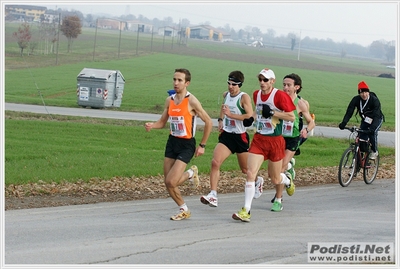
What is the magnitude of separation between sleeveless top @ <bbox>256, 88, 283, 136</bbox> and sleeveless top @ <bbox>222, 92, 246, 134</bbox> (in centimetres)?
53

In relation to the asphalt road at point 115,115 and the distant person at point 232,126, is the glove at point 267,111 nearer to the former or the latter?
the distant person at point 232,126

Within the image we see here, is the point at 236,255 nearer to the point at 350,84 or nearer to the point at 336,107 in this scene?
the point at 336,107

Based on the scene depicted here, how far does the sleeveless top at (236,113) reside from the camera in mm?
10969

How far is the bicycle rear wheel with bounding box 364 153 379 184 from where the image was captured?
15.1m

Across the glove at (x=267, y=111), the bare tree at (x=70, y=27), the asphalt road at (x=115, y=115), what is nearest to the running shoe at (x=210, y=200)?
the glove at (x=267, y=111)

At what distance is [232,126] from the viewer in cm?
1125

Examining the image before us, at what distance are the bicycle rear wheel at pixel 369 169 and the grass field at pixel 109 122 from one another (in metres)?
2.56

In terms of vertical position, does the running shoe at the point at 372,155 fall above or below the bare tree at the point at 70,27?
above

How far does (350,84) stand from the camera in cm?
7850

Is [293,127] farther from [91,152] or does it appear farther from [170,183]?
[91,152]

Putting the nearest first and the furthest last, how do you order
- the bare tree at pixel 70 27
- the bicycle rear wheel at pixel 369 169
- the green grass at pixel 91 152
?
the green grass at pixel 91 152, the bicycle rear wheel at pixel 369 169, the bare tree at pixel 70 27

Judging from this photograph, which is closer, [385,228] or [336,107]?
[385,228]

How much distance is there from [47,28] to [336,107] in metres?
45.2
